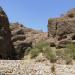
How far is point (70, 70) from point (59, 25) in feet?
47.4

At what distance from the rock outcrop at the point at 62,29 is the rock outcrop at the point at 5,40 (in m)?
7.58

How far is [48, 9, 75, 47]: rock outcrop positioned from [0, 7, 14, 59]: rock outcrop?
299 inches

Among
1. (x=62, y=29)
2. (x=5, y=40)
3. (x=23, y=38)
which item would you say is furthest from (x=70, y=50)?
(x=23, y=38)

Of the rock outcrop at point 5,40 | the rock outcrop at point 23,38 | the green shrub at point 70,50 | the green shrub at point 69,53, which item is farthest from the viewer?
the rock outcrop at point 23,38

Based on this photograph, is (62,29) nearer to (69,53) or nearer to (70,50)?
(70,50)

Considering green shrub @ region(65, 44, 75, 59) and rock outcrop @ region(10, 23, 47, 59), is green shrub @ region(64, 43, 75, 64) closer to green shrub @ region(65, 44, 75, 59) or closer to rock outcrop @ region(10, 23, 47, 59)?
green shrub @ region(65, 44, 75, 59)

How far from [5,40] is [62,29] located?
953 centimetres

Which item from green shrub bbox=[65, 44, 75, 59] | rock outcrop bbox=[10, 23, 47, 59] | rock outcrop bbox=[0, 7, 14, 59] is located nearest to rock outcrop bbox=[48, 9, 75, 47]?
green shrub bbox=[65, 44, 75, 59]

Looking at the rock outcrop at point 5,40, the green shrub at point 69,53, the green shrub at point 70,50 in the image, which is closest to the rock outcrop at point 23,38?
the rock outcrop at point 5,40

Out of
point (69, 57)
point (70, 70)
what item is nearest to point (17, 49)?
point (69, 57)

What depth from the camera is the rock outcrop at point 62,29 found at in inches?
1393

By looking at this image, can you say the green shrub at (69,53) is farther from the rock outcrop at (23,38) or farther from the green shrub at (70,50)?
the rock outcrop at (23,38)

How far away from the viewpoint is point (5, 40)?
1702 inches

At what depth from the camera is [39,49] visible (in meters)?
34.8
